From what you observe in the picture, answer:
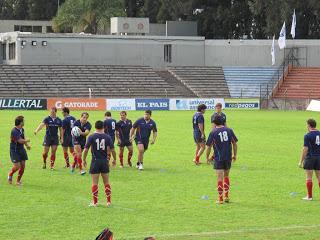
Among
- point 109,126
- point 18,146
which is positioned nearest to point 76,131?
point 109,126

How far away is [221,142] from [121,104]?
44743mm

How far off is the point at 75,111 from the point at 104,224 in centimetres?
4251

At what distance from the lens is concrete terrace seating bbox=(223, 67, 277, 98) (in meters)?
75.8

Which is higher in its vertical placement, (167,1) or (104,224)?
(167,1)

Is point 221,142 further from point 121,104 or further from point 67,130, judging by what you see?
point 121,104

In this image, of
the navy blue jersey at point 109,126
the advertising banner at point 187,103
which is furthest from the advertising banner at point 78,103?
the navy blue jersey at point 109,126

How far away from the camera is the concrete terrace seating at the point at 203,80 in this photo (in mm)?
74625

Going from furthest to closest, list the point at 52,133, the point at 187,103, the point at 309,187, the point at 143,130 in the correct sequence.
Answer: the point at 187,103 → the point at 143,130 → the point at 52,133 → the point at 309,187

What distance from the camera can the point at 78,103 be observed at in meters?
61.8

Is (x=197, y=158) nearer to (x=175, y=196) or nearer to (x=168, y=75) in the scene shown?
(x=175, y=196)

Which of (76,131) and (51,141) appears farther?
(51,141)

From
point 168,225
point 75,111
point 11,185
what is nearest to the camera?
point 168,225

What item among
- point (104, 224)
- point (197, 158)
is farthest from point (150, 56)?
point (104, 224)

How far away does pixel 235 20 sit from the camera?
91.1m
